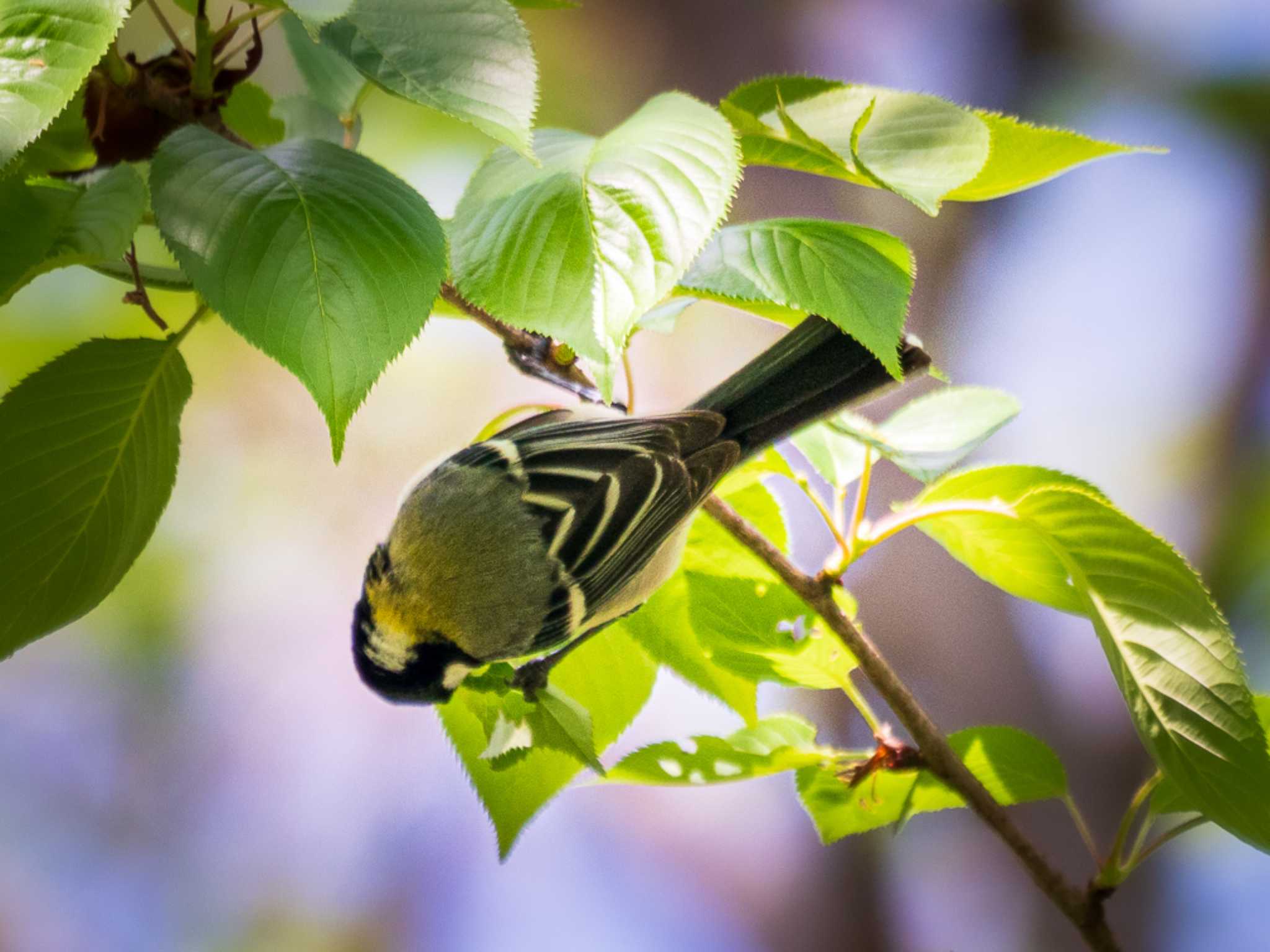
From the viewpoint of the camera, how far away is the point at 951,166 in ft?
1.41

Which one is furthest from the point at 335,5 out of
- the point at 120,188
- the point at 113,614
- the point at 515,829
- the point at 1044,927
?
the point at 1044,927

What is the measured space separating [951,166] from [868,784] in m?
0.39

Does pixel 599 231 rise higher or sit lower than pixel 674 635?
higher

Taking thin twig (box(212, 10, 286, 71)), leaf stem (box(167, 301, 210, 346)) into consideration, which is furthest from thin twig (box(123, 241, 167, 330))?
thin twig (box(212, 10, 286, 71))

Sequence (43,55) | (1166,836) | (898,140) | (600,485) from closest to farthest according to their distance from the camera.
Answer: (43,55), (898,140), (1166,836), (600,485)

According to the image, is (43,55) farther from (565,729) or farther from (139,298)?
(565,729)

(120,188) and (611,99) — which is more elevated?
(120,188)

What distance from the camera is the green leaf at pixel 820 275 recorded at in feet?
1.33

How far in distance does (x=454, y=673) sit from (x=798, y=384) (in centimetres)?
30

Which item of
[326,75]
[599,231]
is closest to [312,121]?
[326,75]

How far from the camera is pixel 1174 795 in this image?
57 centimetres

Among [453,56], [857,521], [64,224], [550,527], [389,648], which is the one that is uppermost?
[453,56]

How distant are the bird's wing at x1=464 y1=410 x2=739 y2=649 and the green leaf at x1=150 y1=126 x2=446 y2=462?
263 millimetres

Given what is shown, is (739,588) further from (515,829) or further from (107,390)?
(107,390)
